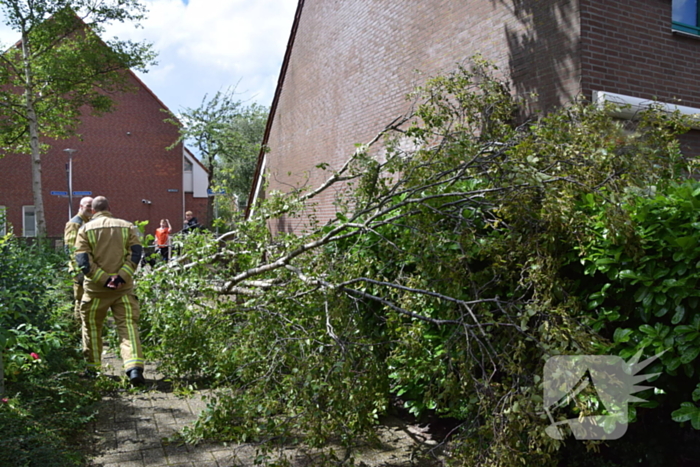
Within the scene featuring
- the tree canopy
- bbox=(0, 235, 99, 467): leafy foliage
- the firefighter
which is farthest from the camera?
the tree canopy

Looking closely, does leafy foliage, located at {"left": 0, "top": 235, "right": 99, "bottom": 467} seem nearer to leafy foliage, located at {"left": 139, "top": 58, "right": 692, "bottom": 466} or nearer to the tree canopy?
leafy foliage, located at {"left": 139, "top": 58, "right": 692, "bottom": 466}

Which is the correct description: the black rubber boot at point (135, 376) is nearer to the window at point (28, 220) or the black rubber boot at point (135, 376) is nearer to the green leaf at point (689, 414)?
the green leaf at point (689, 414)

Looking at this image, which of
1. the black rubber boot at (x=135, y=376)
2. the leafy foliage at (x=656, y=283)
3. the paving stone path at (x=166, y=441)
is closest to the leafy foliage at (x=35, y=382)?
the paving stone path at (x=166, y=441)

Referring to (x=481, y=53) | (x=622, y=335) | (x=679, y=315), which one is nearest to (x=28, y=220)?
(x=481, y=53)

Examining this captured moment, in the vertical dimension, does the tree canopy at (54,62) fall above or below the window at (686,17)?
above

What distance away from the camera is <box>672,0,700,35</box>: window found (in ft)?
24.6

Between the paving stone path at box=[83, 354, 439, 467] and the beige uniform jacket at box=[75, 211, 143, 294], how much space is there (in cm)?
118

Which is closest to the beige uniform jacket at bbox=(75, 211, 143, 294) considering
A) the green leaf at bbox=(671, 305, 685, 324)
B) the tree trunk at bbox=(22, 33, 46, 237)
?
the green leaf at bbox=(671, 305, 685, 324)

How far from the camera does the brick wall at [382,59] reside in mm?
6961

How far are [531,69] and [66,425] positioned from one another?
632cm

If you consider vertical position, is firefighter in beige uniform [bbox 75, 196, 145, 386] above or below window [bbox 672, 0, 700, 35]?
below

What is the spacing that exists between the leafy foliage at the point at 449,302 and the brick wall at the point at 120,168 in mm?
27599

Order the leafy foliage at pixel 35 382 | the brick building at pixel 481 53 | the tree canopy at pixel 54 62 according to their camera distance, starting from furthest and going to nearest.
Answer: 1. the tree canopy at pixel 54 62
2. the brick building at pixel 481 53
3. the leafy foliage at pixel 35 382

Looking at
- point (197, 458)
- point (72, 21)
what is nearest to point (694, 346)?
point (197, 458)
